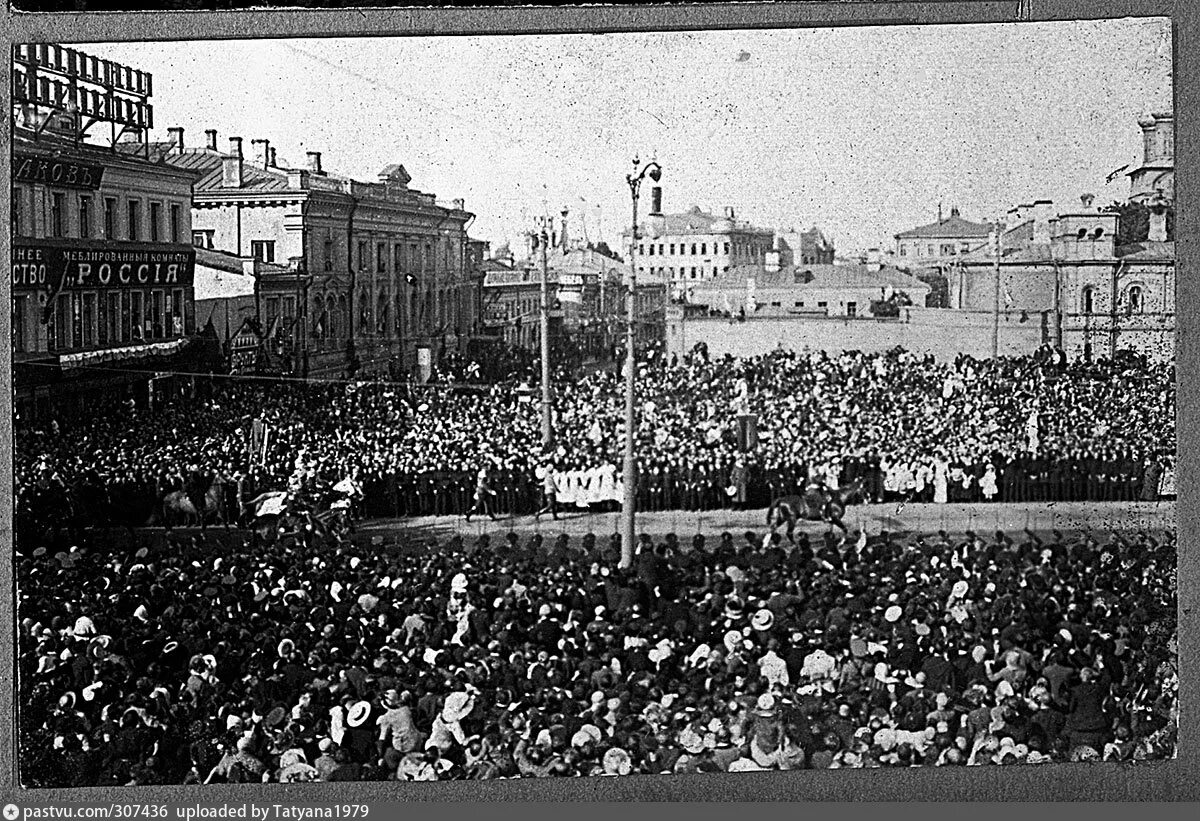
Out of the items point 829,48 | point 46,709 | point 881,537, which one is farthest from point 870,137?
point 46,709

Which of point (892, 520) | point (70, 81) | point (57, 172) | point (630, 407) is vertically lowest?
point (892, 520)

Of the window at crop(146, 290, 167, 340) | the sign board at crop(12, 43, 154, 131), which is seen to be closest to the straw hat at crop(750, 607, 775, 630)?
the window at crop(146, 290, 167, 340)

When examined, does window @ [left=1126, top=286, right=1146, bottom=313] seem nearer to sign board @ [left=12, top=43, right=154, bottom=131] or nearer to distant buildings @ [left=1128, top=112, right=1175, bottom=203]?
distant buildings @ [left=1128, top=112, right=1175, bottom=203]

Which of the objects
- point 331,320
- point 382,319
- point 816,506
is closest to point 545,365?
point 382,319

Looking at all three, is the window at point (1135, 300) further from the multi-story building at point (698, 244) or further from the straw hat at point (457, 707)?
the straw hat at point (457, 707)

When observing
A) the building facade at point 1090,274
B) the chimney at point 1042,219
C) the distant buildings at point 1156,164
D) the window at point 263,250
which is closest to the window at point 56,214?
the window at point 263,250

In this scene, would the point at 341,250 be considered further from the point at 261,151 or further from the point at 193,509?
the point at 193,509

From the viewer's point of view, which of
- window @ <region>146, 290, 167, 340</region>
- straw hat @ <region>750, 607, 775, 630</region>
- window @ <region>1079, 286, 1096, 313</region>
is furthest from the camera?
window @ <region>1079, 286, 1096, 313</region>
